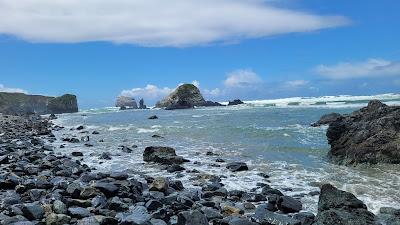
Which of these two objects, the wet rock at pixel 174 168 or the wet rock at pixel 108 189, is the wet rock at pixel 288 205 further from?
the wet rock at pixel 174 168

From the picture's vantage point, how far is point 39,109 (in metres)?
164

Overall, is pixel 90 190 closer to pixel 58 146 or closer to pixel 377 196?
pixel 377 196

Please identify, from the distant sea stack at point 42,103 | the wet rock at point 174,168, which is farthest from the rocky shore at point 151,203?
the distant sea stack at point 42,103

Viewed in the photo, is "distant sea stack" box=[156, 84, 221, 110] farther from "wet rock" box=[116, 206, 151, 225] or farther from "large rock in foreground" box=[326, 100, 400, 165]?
"wet rock" box=[116, 206, 151, 225]

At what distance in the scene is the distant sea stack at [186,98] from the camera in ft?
502

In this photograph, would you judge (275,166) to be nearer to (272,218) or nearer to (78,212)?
(272,218)

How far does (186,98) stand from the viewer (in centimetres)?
15625

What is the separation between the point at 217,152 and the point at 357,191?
13050mm

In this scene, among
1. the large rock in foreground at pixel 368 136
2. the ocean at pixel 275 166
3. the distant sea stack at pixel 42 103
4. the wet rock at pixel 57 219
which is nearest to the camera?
the wet rock at pixel 57 219

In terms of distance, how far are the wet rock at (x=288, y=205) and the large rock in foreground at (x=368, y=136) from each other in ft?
33.0

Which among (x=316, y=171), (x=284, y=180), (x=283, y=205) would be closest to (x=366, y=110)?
(x=316, y=171)

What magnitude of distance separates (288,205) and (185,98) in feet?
469

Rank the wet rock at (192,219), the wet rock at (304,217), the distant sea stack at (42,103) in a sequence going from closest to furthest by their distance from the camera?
the wet rock at (192,219) < the wet rock at (304,217) < the distant sea stack at (42,103)

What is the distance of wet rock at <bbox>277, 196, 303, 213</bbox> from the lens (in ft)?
43.0
